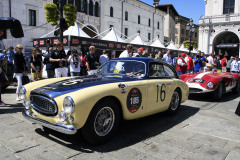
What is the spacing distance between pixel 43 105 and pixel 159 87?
228cm

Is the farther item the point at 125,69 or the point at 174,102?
the point at 174,102

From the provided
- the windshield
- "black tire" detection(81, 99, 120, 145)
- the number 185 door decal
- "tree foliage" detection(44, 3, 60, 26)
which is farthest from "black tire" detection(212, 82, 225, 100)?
"tree foliage" detection(44, 3, 60, 26)

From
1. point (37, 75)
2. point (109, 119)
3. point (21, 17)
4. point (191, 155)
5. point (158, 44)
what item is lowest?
point (191, 155)

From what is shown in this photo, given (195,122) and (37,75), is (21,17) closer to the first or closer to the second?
(37,75)

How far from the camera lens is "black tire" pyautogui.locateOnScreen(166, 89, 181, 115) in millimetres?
5070

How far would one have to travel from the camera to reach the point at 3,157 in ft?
9.25

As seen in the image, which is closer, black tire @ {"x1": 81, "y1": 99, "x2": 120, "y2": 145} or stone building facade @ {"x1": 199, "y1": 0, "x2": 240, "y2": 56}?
black tire @ {"x1": 81, "y1": 99, "x2": 120, "y2": 145}

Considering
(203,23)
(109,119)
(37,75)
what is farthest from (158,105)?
(203,23)

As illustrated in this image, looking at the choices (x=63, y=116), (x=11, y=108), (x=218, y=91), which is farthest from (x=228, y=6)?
(x=63, y=116)

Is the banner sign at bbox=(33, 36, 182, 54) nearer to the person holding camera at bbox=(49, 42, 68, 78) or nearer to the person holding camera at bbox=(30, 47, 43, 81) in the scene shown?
the person holding camera at bbox=(30, 47, 43, 81)

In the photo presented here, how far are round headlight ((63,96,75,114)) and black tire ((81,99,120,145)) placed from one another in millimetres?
330

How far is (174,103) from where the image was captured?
5.23 m

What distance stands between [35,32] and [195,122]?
2158 cm

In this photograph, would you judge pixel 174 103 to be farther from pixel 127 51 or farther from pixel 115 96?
pixel 127 51
